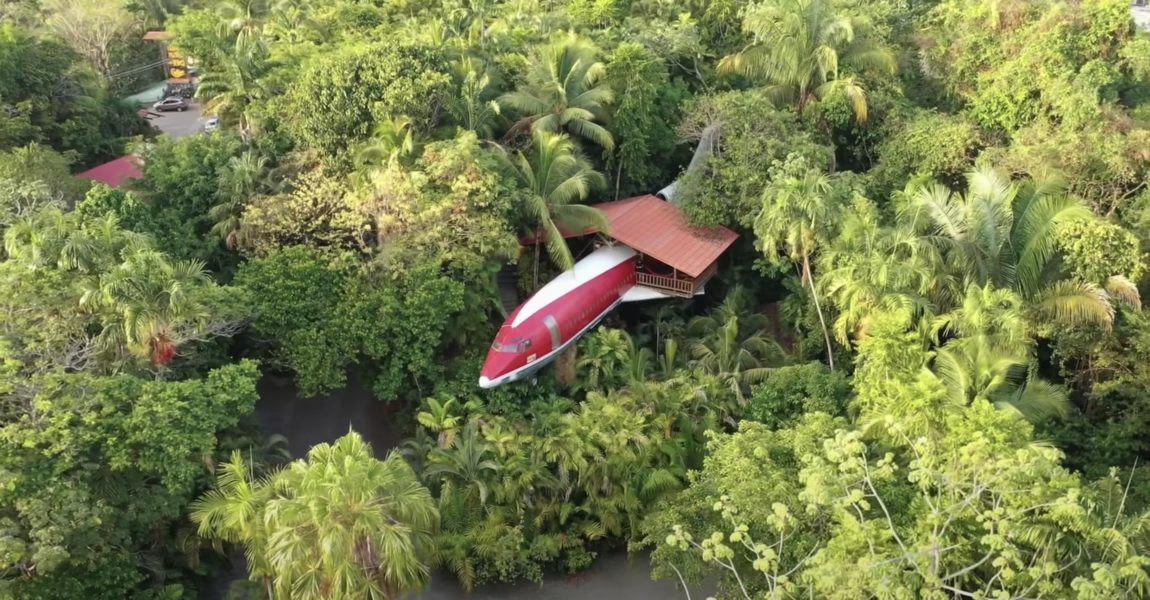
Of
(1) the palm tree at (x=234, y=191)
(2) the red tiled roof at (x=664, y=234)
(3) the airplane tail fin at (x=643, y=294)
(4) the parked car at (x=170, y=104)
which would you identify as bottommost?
(4) the parked car at (x=170, y=104)

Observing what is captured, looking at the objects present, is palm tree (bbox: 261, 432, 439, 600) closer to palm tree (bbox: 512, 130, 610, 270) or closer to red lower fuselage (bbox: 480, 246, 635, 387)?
red lower fuselage (bbox: 480, 246, 635, 387)

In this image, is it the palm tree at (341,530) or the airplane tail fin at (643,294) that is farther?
the airplane tail fin at (643,294)

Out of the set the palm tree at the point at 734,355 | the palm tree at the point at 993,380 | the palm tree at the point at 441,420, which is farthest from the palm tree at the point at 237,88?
the palm tree at the point at 993,380

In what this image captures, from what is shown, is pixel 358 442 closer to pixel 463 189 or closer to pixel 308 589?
pixel 308 589

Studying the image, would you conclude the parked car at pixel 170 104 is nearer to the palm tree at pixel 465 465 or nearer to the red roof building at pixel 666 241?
the red roof building at pixel 666 241

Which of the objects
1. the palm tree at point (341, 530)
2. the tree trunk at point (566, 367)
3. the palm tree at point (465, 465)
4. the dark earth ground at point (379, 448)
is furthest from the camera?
the tree trunk at point (566, 367)

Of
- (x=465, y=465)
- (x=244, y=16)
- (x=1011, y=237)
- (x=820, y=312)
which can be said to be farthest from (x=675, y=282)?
(x=244, y=16)
